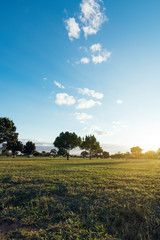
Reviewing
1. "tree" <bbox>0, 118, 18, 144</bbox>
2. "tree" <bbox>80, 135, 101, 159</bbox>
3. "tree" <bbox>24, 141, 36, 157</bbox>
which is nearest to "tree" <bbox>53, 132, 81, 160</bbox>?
"tree" <bbox>80, 135, 101, 159</bbox>

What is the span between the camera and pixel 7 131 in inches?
1398

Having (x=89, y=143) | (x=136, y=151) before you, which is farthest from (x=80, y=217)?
(x=136, y=151)

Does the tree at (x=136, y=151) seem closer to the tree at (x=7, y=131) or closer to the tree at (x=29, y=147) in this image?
the tree at (x=29, y=147)

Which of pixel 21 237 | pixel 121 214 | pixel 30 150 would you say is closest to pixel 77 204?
pixel 121 214

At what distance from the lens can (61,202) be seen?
500 centimetres

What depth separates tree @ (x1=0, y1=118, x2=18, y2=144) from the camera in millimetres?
34344

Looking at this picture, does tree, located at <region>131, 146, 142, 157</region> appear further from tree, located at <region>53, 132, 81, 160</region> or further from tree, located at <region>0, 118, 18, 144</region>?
tree, located at <region>0, 118, 18, 144</region>

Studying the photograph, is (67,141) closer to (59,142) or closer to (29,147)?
(59,142)

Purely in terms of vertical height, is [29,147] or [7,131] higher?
[7,131]

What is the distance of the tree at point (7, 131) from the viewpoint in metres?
34.3

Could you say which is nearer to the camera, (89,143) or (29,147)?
(89,143)

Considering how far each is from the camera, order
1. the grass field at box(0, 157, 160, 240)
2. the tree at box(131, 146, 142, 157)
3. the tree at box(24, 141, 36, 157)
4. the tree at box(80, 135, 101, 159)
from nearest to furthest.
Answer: the grass field at box(0, 157, 160, 240) < the tree at box(80, 135, 101, 159) < the tree at box(24, 141, 36, 157) < the tree at box(131, 146, 142, 157)

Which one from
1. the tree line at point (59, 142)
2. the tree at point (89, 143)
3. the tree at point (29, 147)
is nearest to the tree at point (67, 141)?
the tree line at point (59, 142)

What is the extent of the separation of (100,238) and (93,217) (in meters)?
0.97
